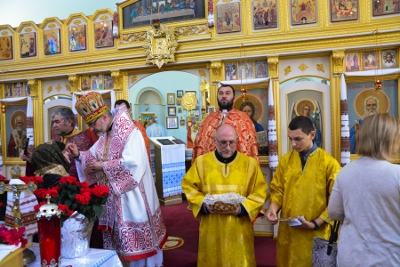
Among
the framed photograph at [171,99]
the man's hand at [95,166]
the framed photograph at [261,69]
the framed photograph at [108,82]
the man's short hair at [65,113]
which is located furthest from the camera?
the framed photograph at [171,99]

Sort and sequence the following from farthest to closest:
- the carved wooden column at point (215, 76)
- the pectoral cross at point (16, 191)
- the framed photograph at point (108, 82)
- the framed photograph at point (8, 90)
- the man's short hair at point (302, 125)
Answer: the framed photograph at point (8, 90) → the framed photograph at point (108, 82) → the carved wooden column at point (215, 76) → the man's short hair at point (302, 125) → the pectoral cross at point (16, 191)

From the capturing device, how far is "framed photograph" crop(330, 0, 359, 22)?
17.4ft

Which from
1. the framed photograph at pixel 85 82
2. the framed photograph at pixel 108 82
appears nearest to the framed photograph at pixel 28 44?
the framed photograph at pixel 85 82

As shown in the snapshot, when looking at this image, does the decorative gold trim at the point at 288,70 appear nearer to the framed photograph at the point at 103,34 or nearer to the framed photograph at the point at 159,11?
the framed photograph at the point at 159,11

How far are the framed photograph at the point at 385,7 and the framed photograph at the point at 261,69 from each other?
5.37 ft

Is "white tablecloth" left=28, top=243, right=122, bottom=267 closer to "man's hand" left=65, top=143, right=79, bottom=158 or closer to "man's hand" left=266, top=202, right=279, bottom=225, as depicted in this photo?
"man's hand" left=266, top=202, right=279, bottom=225

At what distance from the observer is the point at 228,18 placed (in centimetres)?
590

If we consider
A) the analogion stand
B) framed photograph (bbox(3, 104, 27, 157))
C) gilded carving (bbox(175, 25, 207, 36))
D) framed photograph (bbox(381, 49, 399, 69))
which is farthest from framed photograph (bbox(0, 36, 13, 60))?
framed photograph (bbox(381, 49, 399, 69))

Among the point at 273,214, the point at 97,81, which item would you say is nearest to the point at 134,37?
the point at 97,81

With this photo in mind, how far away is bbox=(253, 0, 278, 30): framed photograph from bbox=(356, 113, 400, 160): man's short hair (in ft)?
13.6

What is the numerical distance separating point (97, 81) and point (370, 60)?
4.61 meters

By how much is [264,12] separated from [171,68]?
1777mm

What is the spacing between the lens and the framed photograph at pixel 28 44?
733 centimetres

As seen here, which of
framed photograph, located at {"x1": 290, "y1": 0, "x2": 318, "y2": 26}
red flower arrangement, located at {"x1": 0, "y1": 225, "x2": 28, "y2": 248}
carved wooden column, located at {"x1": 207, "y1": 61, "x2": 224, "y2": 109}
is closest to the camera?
red flower arrangement, located at {"x1": 0, "y1": 225, "x2": 28, "y2": 248}
